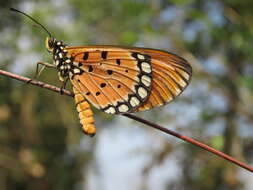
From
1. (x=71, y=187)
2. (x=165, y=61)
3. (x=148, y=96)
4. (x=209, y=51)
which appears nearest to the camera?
(x=148, y=96)

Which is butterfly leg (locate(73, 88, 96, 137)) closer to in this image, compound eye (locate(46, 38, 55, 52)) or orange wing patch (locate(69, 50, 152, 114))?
orange wing patch (locate(69, 50, 152, 114))

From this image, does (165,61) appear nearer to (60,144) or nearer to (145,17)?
(145,17)

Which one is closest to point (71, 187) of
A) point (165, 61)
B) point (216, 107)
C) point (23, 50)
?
point (23, 50)

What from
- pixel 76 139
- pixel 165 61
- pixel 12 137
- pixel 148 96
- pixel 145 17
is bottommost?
pixel 148 96

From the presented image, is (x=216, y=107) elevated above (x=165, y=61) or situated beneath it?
elevated above

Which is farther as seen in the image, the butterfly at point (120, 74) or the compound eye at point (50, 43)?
the compound eye at point (50, 43)

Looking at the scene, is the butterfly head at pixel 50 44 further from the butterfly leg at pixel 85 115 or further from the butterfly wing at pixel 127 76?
the butterfly leg at pixel 85 115

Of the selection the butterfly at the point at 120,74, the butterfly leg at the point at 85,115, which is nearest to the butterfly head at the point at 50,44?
the butterfly at the point at 120,74
